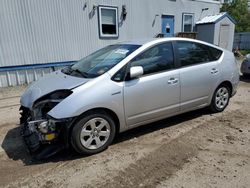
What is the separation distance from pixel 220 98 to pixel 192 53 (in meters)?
→ 1.22

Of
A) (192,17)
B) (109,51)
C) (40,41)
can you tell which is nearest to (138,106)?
(109,51)

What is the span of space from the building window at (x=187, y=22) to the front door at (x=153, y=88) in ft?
33.5

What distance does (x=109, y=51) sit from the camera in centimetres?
405

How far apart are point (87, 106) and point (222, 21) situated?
13009 mm

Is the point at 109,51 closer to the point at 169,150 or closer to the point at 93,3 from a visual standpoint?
the point at 169,150

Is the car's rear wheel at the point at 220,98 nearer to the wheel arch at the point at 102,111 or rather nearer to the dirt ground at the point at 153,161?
the dirt ground at the point at 153,161

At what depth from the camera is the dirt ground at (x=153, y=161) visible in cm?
273

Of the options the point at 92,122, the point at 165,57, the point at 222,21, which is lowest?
the point at 92,122

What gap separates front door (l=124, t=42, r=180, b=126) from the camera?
136 inches

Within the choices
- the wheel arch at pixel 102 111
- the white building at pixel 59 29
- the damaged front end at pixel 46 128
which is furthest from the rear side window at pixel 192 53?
the white building at pixel 59 29

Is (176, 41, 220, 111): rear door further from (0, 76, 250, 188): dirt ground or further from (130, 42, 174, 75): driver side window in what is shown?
(0, 76, 250, 188): dirt ground

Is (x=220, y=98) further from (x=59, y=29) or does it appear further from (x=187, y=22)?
(x=187, y=22)

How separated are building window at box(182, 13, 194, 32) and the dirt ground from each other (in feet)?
33.1

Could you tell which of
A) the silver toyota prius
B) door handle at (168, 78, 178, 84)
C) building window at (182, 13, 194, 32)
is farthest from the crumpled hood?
building window at (182, 13, 194, 32)
